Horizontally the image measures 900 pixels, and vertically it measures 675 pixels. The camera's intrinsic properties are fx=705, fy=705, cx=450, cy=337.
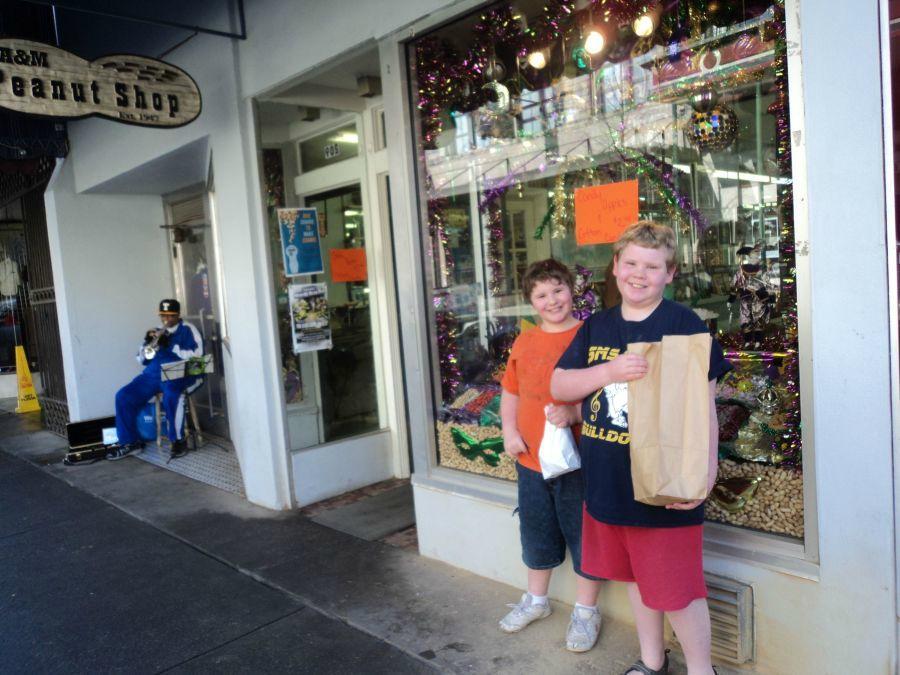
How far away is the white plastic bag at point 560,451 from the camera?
2.69 metres

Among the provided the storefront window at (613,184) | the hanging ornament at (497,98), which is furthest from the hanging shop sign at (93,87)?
the hanging ornament at (497,98)

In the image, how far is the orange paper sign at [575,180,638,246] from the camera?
3186mm

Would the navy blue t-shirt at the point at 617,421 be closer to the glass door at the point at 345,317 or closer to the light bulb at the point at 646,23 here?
the light bulb at the point at 646,23

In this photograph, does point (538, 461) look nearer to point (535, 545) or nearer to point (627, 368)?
point (535, 545)

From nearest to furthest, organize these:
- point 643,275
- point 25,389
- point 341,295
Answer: point 643,275, point 341,295, point 25,389

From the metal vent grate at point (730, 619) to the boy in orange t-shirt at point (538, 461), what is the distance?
472 millimetres

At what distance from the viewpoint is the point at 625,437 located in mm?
2307

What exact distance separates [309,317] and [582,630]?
10.1 feet

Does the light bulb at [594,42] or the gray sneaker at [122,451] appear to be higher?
the light bulb at [594,42]

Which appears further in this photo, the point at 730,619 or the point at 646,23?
the point at 646,23

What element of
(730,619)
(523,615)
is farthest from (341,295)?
(730,619)

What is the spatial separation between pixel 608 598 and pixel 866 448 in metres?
1.33

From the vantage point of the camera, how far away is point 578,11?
3.36 metres

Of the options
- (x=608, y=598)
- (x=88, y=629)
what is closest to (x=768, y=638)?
(x=608, y=598)
